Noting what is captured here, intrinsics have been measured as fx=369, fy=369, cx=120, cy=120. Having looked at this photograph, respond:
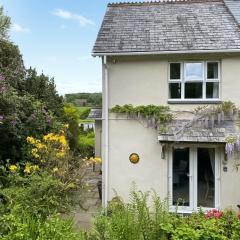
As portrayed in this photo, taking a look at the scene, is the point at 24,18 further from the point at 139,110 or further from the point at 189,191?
the point at 189,191

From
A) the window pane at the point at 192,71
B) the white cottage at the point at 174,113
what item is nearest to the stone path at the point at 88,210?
the white cottage at the point at 174,113

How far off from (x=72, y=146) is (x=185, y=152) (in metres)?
17.8

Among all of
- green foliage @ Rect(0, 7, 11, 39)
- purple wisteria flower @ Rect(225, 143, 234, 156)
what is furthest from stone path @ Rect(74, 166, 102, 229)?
green foliage @ Rect(0, 7, 11, 39)

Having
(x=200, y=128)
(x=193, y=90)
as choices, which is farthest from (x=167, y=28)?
(x=200, y=128)

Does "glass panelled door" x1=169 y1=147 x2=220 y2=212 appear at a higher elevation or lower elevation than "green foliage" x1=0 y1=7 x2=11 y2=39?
lower

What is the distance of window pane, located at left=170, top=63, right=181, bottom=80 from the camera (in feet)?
49.3

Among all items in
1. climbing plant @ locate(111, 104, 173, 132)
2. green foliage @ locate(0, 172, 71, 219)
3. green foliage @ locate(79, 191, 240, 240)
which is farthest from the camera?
climbing plant @ locate(111, 104, 173, 132)

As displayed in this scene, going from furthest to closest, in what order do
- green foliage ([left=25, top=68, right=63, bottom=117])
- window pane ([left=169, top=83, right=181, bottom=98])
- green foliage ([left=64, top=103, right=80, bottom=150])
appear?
green foliage ([left=64, top=103, right=80, bottom=150])
green foliage ([left=25, top=68, right=63, bottom=117])
window pane ([left=169, top=83, right=181, bottom=98])

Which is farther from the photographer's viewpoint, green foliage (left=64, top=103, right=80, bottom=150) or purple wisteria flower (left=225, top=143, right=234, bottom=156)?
green foliage (left=64, top=103, right=80, bottom=150)

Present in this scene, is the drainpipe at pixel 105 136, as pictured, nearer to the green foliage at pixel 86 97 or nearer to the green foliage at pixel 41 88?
the green foliage at pixel 41 88

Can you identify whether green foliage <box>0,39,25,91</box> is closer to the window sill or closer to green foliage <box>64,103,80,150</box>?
the window sill

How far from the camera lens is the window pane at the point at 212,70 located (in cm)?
1484

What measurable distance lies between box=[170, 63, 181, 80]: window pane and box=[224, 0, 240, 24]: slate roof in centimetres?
365

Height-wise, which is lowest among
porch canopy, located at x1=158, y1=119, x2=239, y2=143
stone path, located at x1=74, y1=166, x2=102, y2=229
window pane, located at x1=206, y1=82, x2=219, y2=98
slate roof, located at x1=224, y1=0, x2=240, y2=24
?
stone path, located at x1=74, y1=166, x2=102, y2=229
